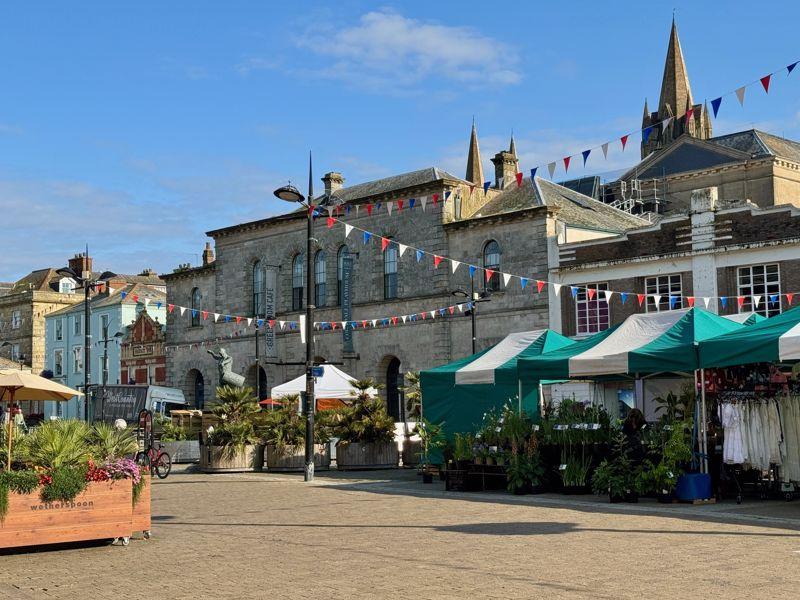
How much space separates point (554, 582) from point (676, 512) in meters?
6.18

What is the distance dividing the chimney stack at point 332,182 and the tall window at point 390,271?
298 inches

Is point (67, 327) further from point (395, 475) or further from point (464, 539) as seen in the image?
point (464, 539)

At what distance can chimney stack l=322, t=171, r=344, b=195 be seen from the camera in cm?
5035

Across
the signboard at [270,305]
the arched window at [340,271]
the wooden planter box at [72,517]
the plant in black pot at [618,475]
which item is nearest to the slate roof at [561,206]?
the arched window at [340,271]

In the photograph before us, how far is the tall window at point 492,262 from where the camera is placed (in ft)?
129

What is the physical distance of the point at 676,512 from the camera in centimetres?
1445

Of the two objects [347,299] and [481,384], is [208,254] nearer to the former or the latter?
[347,299]

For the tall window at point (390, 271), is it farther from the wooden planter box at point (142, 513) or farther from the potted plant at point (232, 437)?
the wooden planter box at point (142, 513)

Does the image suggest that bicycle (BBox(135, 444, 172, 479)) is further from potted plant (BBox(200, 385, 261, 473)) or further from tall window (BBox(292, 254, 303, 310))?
tall window (BBox(292, 254, 303, 310))

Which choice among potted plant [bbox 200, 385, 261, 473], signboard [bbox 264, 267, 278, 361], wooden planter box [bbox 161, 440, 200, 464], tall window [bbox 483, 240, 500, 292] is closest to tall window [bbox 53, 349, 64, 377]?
signboard [bbox 264, 267, 278, 361]

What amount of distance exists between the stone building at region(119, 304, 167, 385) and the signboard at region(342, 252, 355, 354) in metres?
19.2

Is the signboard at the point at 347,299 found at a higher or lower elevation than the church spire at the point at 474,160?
lower

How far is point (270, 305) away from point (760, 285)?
24037 millimetres

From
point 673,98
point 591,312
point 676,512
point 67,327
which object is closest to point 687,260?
point 591,312
